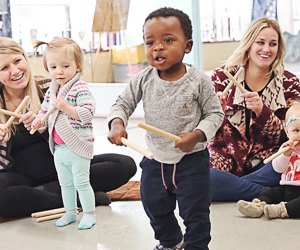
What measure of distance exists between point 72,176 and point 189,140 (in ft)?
2.47

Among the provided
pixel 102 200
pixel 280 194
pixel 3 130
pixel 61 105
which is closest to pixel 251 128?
pixel 280 194

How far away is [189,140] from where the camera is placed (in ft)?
4.10

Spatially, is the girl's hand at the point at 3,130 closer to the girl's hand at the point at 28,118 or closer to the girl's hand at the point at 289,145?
the girl's hand at the point at 28,118

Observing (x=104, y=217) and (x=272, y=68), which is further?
(x=272, y=68)

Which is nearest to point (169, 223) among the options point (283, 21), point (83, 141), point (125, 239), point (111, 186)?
point (125, 239)

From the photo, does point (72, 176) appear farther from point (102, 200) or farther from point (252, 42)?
point (252, 42)

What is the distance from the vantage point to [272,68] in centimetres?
215

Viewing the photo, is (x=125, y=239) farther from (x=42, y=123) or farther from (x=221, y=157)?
(x=221, y=157)

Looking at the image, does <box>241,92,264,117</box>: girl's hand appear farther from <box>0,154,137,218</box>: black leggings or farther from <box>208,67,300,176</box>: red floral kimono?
<box>0,154,137,218</box>: black leggings

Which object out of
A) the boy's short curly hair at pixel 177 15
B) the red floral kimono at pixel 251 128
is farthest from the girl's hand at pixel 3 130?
the red floral kimono at pixel 251 128

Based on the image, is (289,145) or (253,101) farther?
(253,101)

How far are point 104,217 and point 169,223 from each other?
583 millimetres

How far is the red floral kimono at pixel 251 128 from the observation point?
214cm

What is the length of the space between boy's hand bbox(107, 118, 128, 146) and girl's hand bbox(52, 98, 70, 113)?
1.45 ft
